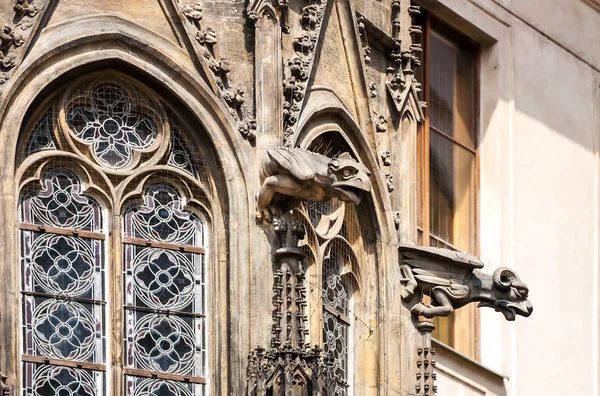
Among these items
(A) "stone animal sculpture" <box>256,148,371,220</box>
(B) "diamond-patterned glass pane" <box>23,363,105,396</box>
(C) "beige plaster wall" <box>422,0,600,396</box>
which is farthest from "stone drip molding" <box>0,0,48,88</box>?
(C) "beige plaster wall" <box>422,0,600,396</box>

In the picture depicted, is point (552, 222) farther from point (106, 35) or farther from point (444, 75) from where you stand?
point (106, 35)

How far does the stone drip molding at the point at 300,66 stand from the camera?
93.8 ft

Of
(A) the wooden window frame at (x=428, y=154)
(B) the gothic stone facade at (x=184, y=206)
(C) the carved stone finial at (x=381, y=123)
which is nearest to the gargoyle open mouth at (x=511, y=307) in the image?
(B) the gothic stone facade at (x=184, y=206)

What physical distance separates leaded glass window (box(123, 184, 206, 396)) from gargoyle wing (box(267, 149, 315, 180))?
3.05 ft

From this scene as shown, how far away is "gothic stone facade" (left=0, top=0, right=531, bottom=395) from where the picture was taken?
2739 cm

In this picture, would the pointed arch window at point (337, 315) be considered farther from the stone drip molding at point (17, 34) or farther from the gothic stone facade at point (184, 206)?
the stone drip molding at point (17, 34)

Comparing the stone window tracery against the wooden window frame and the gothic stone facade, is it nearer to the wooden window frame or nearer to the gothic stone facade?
the gothic stone facade

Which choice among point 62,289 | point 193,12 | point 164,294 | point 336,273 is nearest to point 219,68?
point 193,12

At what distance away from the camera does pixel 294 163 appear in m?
27.8

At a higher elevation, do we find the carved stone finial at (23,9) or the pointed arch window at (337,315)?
the carved stone finial at (23,9)

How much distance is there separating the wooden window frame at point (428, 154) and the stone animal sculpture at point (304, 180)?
7.17 m

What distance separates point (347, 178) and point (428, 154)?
8.02 metres

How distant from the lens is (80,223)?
27766 millimetres

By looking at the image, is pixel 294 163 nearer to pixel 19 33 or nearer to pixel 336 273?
pixel 336 273
